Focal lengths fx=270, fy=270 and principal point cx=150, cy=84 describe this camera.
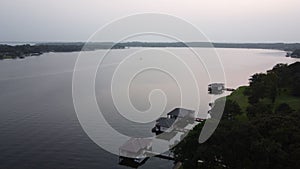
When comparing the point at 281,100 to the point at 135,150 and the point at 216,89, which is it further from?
A: the point at 135,150

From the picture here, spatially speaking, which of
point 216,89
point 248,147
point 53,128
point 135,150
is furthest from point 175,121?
point 216,89

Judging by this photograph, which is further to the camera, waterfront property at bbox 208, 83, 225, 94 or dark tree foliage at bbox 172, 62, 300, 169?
waterfront property at bbox 208, 83, 225, 94

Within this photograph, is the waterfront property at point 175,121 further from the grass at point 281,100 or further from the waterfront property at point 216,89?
the waterfront property at point 216,89

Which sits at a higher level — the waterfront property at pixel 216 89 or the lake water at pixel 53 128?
the lake water at pixel 53 128

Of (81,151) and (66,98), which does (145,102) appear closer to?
(66,98)

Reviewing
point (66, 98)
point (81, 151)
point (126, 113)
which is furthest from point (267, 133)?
point (66, 98)

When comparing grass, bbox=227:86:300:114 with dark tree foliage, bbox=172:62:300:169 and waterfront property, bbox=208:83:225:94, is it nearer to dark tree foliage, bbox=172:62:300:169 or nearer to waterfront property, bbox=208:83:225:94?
waterfront property, bbox=208:83:225:94

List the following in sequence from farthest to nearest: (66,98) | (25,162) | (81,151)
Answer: (66,98) < (81,151) < (25,162)

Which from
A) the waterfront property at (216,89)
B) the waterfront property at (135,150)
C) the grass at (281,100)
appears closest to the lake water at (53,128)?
the waterfront property at (135,150)

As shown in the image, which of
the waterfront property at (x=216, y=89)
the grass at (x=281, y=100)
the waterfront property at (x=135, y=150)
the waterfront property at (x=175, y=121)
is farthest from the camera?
the waterfront property at (x=216, y=89)

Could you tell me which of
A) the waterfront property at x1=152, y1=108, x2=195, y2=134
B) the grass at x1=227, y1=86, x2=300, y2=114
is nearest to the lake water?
the waterfront property at x1=152, y1=108, x2=195, y2=134

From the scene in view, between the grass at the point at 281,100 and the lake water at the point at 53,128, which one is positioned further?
the grass at the point at 281,100
